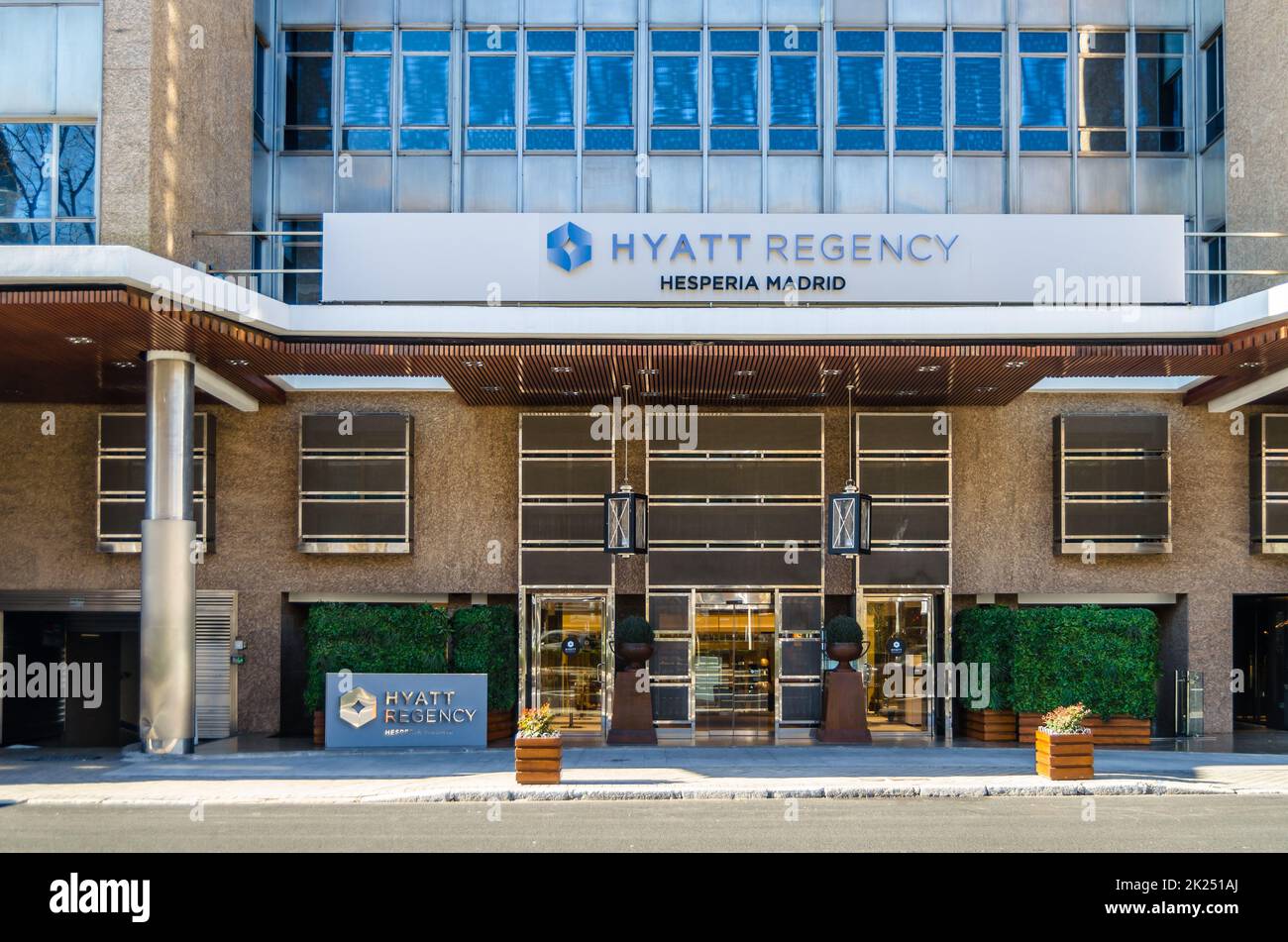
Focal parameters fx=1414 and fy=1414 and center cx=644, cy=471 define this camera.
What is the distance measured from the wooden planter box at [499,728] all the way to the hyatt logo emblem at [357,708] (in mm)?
2113

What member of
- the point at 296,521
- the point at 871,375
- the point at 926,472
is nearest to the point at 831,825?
the point at 871,375

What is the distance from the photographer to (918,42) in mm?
27125

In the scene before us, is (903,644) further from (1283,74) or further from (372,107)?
(372,107)

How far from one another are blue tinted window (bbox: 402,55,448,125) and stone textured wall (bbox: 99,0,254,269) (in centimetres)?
313

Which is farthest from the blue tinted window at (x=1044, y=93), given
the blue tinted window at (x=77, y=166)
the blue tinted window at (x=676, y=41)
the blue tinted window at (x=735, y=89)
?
the blue tinted window at (x=77, y=166)

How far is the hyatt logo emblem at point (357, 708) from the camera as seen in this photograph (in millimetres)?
23047

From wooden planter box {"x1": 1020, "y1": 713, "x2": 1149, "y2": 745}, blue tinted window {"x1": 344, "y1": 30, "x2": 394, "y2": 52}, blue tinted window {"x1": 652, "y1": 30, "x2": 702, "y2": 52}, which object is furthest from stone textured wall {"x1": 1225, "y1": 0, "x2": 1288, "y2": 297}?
blue tinted window {"x1": 344, "y1": 30, "x2": 394, "y2": 52}

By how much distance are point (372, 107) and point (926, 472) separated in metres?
12.6

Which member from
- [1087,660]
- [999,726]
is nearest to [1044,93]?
[1087,660]

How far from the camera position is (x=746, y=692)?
85.6 ft

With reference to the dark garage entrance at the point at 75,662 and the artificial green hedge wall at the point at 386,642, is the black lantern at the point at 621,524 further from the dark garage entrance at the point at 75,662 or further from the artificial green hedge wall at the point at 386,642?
the dark garage entrance at the point at 75,662

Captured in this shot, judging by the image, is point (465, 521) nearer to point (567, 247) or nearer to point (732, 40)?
point (567, 247)

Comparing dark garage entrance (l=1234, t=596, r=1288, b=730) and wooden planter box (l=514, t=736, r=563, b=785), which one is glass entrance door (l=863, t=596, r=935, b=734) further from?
wooden planter box (l=514, t=736, r=563, b=785)

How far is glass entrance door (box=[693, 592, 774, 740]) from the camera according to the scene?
26.0 meters
